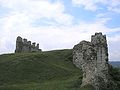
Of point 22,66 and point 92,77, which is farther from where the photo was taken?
point 22,66

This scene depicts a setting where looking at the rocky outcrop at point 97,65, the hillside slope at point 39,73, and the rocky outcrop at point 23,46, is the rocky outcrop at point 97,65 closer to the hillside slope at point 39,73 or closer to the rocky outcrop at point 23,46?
the hillside slope at point 39,73

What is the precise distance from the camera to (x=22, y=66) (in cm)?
6272

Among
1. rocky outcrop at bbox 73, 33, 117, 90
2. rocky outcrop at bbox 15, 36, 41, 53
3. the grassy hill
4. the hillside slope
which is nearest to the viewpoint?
rocky outcrop at bbox 73, 33, 117, 90

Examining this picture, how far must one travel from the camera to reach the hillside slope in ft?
159

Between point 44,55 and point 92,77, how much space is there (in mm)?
30191

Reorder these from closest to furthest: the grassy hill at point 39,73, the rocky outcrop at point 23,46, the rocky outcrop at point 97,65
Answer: the rocky outcrop at point 97,65, the grassy hill at point 39,73, the rocky outcrop at point 23,46

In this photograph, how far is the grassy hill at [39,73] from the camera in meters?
48.4

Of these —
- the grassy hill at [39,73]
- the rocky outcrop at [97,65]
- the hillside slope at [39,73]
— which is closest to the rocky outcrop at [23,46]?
the grassy hill at [39,73]

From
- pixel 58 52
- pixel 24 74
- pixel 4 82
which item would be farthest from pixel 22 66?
pixel 58 52

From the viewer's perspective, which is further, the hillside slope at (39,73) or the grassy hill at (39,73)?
the hillside slope at (39,73)

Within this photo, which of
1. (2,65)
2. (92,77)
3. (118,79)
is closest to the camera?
(92,77)

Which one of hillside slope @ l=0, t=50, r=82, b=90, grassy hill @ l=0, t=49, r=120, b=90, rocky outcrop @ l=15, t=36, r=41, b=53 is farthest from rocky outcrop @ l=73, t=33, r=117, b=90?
rocky outcrop @ l=15, t=36, r=41, b=53

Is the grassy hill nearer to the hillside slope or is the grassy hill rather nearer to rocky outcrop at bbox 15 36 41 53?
the hillside slope

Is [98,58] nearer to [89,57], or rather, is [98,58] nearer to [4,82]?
[89,57]
